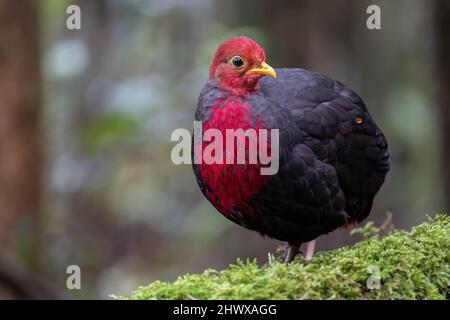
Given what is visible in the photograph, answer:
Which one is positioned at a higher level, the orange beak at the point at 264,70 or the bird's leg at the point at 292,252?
the orange beak at the point at 264,70

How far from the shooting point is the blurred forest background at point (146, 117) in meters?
6.60

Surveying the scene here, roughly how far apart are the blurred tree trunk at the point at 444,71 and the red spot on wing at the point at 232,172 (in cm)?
363

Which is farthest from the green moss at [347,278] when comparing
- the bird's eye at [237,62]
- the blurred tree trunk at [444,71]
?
the blurred tree trunk at [444,71]

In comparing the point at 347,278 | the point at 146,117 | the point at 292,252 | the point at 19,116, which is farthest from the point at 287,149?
the point at 19,116

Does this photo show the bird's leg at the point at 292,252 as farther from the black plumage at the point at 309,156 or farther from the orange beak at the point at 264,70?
the orange beak at the point at 264,70

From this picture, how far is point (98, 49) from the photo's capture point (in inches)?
390

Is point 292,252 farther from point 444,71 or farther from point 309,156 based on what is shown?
point 444,71

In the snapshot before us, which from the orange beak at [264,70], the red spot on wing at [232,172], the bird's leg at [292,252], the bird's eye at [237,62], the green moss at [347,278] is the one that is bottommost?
the bird's leg at [292,252]

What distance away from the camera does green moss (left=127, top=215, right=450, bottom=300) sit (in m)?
2.63

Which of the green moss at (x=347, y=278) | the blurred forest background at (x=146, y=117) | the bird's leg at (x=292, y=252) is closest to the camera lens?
the green moss at (x=347, y=278)

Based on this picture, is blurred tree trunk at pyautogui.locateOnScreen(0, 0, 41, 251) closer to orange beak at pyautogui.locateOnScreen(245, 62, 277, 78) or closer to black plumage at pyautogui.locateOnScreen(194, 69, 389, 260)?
black plumage at pyautogui.locateOnScreen(194, 69, 389, 260)

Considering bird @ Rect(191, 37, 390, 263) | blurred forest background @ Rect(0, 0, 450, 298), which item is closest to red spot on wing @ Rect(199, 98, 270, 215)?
bird @ Rect(191, 37, 390, 263)

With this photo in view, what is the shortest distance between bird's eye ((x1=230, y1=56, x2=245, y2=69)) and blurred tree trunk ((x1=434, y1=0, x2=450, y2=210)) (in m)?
3.44

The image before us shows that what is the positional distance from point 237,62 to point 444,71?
3520 millimetres
